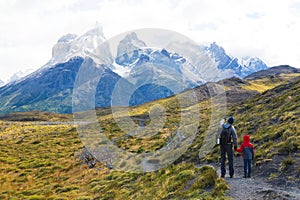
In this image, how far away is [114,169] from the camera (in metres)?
34.1

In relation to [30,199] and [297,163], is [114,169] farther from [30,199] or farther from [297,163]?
[297,163]

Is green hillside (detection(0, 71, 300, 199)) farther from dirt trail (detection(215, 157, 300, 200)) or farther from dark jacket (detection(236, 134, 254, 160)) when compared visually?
dark jacket (detection(236, 134, 254, 160))

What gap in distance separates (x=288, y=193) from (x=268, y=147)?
978cm

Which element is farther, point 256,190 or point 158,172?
point 158,172

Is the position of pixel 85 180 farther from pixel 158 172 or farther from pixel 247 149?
pixel 247 149

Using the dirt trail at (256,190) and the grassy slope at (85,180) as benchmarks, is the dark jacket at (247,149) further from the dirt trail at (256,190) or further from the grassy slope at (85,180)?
the grassy slope at (85,180)

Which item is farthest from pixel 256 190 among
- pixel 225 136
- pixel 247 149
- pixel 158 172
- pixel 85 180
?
pixel 85 180

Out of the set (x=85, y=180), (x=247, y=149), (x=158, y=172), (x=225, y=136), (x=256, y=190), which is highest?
(x=225, y=136)

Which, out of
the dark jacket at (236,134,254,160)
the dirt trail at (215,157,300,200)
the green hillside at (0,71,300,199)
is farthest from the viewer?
the green hillside at (0,71,300,199)

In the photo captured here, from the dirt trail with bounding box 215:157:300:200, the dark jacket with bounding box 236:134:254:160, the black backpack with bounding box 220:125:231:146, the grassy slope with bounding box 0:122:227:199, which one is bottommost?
the grassy slope with bounding box 0:122:227:199

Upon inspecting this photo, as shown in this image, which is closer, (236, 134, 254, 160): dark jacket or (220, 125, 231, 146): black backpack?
(220, 125, 231, 146): black backpack

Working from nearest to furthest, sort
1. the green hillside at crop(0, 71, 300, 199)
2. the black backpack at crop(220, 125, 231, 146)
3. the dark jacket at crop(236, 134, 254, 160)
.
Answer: the black backpack at crop(220, 125, 231, 146) < the dark jacket at crop(236, 134, 254, 160) < the green hillside at crop(0, 71, 300, 199)

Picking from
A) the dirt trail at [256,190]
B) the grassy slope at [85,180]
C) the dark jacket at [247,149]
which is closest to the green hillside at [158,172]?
the grassy slope at [85,180]

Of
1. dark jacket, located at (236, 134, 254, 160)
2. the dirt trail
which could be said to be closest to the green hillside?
the dirt trail
